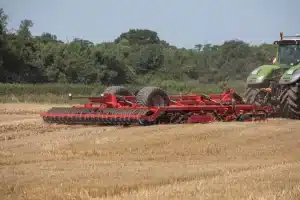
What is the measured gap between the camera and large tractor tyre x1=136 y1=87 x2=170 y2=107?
1351 centimetres

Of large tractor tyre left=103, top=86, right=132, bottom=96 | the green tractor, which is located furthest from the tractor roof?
large tractor tyre left=103, top=86, right=132, bottom=96

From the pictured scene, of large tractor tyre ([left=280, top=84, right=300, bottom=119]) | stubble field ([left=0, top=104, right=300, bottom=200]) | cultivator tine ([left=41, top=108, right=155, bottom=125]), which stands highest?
large tractor tyre ([left=280, top=84, right=300, bottom=119])

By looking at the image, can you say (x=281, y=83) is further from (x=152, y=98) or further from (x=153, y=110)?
(x=153, y=110)

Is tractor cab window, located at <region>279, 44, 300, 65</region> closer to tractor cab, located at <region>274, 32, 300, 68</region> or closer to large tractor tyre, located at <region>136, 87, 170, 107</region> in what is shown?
tractor cab, located at <region>274, 32, 300, 68</region>

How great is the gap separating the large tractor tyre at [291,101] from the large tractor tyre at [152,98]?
Answer: 9.64 ft

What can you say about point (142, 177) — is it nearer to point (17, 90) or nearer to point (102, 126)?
point (102, 126)

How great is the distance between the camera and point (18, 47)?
41062mm

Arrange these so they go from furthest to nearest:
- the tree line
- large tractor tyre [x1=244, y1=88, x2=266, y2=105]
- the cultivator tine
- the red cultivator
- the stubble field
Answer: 1. the tree line
2. large tractor tyre [x1=244, y1=88, x2=266, y2=105]
3. the red cultivator
4. the cultivator tine
5. the stubble field

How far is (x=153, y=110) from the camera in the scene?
42.8 feet

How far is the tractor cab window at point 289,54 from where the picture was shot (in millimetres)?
16281

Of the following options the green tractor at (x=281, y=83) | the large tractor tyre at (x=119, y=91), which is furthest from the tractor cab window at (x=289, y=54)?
the large tractor tyre at (x=119, y=91)

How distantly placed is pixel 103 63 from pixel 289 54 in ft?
101

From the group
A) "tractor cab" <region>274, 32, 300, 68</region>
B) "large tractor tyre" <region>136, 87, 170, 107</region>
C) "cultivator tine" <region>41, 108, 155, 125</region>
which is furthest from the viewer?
"tractor cab" <region>274, 32, 300, 68</region>

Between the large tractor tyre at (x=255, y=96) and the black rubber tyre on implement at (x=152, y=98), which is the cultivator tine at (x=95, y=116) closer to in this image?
the black rubber tyre on implement at (x=152, y=98)
